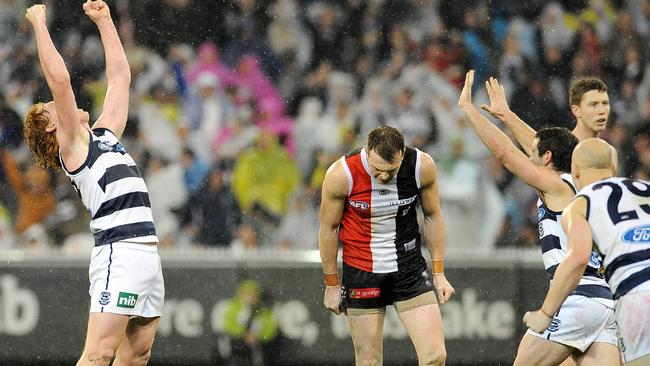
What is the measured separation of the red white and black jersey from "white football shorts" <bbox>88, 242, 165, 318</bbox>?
1.61m

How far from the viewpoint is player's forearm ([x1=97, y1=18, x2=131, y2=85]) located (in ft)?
23.4

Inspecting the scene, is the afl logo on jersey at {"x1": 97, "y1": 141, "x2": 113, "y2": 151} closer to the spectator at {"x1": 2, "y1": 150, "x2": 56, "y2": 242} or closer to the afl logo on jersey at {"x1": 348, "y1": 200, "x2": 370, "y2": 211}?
the afl logo on jersey at {"x1": 348, "y1": 200, "x2": 370, "y2": 211}

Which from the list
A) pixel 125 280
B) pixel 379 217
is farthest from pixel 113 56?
pixel 379 217

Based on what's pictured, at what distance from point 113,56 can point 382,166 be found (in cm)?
191

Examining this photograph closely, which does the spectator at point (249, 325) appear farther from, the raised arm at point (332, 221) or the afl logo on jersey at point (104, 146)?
the afl logo on jersey at point (104, 146)

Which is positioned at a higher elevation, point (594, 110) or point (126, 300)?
point (594, 110)

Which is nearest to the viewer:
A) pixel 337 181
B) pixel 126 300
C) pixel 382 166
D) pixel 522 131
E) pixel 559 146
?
pixel 126 300

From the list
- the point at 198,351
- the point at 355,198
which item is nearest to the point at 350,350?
the point at 198,351

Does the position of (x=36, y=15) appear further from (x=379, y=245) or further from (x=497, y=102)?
(x=497, y=102)

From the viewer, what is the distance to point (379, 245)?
764 centimetres

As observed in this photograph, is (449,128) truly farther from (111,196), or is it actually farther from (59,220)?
(111,196)

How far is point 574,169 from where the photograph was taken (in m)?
5.95

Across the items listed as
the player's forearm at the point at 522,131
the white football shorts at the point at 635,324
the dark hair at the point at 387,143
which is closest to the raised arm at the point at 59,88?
the dark hair at the point at 387,143

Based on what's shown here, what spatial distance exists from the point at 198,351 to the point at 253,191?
9.31ft
